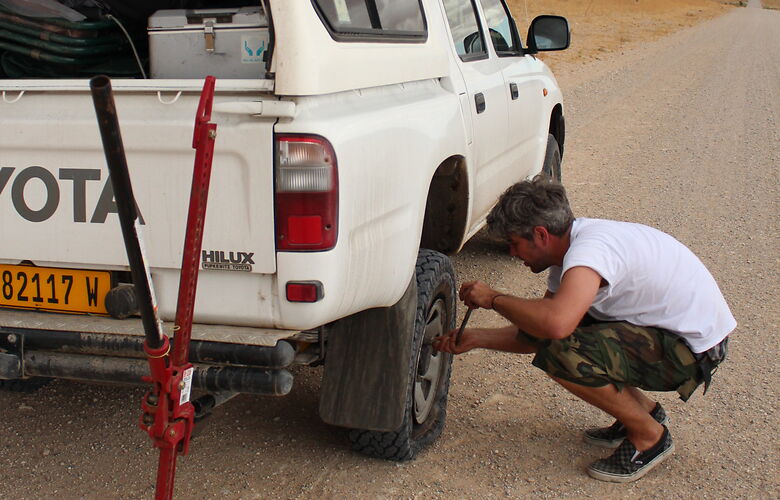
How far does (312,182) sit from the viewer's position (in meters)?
2.52

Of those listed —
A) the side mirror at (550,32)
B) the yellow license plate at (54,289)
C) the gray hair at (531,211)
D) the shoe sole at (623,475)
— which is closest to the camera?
the yellow license plate at (54,289)

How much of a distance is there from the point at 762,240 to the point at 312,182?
210 inches

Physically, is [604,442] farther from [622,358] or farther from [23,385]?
[23,385]

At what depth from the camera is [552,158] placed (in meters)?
6.13

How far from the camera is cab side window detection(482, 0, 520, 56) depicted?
496 cm

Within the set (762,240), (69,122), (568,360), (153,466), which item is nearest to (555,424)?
(568,360)

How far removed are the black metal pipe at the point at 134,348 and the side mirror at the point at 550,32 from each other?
3363 millimetres

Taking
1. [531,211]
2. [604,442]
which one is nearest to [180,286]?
[531,211]

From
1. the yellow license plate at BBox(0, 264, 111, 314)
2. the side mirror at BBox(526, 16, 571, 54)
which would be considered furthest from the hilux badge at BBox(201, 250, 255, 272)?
the side mirror at BBox(526, 16, 571, 54)

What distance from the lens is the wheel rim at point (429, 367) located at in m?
3.48

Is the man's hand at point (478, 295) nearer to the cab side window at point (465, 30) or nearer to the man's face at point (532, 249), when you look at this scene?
the man's face at point (532, 249)

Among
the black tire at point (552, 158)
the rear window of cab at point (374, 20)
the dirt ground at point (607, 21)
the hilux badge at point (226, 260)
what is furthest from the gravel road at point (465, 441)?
the dirt ground at point (607, 21)

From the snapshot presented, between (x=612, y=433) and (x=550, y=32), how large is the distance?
271cm

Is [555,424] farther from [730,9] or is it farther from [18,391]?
[730,9]
